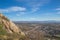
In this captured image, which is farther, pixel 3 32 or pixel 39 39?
pixel 39 39

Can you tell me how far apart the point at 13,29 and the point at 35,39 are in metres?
3.38

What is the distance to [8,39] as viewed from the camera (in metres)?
12.7

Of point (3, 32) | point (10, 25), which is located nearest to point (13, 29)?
point (10, 25)

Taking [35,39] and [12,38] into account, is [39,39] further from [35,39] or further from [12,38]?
[12,38]

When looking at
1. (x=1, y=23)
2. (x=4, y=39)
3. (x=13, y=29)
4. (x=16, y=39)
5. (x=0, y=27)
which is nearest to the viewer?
(x=4, y=39)

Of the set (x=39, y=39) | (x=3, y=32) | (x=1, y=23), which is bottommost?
(x=39, y=39)

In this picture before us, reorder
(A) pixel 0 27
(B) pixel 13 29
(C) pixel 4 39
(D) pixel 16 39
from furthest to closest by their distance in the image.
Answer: (B) pixel 13 29
(A) pixel 0 27
(D) pixel 16 39
(C) pixel 4 39

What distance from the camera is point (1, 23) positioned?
629 inches

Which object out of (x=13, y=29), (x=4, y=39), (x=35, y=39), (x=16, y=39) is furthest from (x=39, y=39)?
(x=4, y=39)

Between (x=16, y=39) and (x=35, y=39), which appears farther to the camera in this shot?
(x=35, y=39)

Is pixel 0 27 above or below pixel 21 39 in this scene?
above

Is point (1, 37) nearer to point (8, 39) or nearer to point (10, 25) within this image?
point (8, 39)

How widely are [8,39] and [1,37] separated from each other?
2.31 ft

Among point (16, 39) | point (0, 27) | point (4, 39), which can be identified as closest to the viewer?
point (4, 39)
